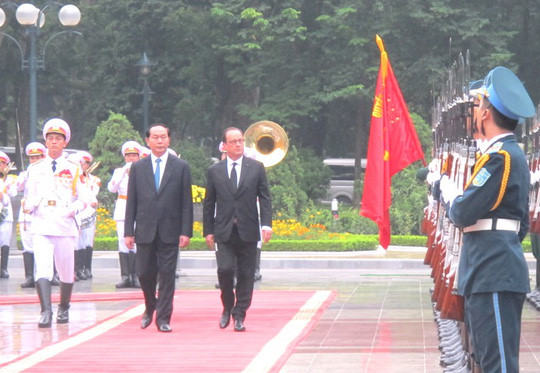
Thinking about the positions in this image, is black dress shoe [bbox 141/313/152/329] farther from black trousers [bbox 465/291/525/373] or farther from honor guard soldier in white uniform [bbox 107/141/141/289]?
black trousers [bbox 465/291/525/373]

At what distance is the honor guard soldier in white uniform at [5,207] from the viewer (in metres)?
19.4

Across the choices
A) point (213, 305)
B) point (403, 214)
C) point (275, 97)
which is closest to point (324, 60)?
point (275, 97)

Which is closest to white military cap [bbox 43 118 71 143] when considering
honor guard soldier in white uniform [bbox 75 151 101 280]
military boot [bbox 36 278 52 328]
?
military boot [bbox 36 278 52 328]

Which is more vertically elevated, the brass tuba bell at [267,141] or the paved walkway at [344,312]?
the brass tuba bell at [267,141]

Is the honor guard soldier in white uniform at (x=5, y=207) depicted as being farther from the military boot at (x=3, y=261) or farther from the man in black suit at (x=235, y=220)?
the man in black suit at (x=235, y=220)

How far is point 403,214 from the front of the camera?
97.1ft

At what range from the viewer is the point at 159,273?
40.9ft

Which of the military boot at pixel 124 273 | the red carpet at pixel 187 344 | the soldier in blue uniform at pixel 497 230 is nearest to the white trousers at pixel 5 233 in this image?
the military boot at pixel 124 273

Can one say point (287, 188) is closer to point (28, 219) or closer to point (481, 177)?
point (28, 219)

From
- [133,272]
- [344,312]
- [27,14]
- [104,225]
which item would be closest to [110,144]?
[104,225]

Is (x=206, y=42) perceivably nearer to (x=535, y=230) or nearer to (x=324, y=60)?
(x=324, y=60)

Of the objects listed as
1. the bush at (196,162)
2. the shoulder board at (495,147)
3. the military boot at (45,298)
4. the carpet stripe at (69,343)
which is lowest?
the carpet stripe at (69,343)

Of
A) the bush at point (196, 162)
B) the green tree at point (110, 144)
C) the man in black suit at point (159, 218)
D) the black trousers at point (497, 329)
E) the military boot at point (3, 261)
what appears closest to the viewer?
the black trousers at point (497, 329)

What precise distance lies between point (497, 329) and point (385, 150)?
884 centimetres
